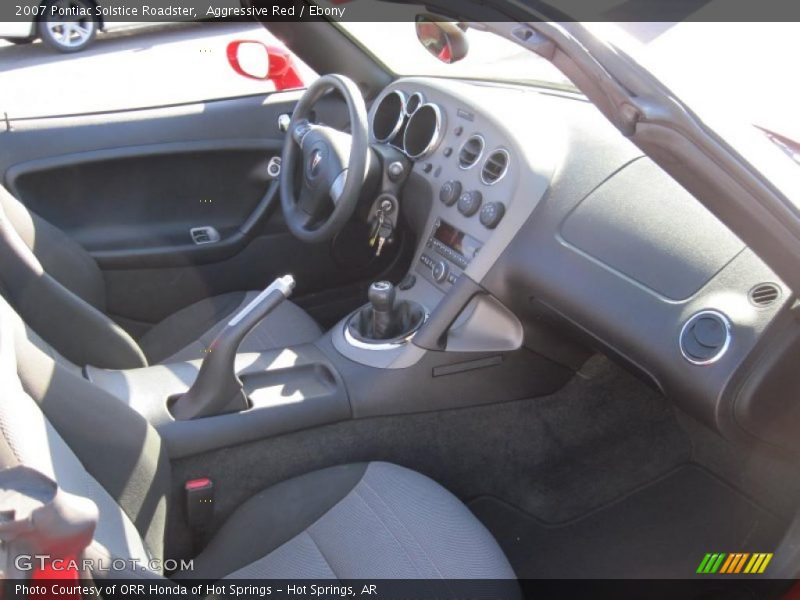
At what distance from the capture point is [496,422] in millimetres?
2020

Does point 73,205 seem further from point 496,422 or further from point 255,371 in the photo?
point 496,422

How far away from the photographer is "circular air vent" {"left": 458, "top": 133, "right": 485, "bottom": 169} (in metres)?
2.09

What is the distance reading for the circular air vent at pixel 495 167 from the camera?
1971mm

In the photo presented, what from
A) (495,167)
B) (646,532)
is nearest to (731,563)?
(646,532)

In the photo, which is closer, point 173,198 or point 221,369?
point 221,369

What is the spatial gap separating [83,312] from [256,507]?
61 cm

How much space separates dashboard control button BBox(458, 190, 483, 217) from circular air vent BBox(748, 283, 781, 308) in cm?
74

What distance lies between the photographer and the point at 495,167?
2.01m

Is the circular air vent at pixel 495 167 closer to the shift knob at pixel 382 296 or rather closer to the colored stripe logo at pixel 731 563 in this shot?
the shift knob at pixel 382 296

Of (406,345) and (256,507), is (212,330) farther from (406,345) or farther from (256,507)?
(256,507)

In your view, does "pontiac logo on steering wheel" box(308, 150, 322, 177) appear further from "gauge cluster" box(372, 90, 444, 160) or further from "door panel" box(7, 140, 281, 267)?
"door panel" box(7, 140, 281, 267)

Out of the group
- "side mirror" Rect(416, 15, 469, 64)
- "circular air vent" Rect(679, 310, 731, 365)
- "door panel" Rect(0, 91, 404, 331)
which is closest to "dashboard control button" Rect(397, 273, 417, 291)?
"door panel" Rect(0, 91, 404, 331)

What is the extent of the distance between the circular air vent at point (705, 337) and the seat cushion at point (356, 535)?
1.66 ft

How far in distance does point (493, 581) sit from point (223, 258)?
1501 mm
